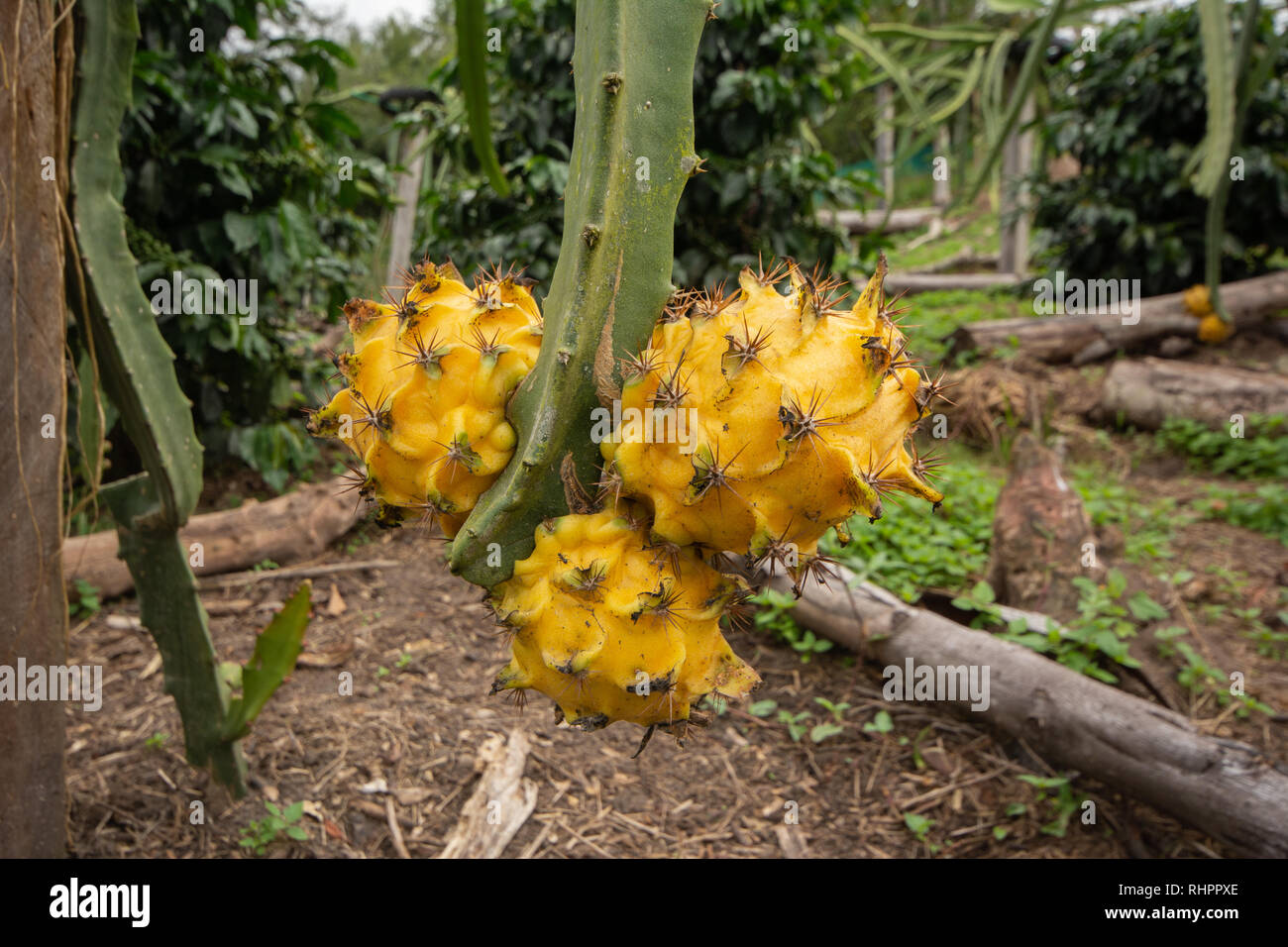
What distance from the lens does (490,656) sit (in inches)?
118

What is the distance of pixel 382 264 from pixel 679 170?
4.95m

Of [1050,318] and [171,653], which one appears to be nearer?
[171,653]

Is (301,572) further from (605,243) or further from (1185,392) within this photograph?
(1185,392)

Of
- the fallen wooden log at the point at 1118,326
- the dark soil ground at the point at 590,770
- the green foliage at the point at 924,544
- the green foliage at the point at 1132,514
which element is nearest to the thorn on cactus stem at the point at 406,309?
the dark soil ground at the point at 590,770

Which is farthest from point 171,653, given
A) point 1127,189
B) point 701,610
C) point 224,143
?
point 1127,189

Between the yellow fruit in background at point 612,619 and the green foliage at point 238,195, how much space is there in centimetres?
315

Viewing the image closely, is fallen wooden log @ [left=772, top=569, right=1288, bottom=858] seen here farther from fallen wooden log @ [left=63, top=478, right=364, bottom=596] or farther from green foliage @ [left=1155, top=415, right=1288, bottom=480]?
green foliage @ [left=1155, top=415, right=1288, bottom=480]

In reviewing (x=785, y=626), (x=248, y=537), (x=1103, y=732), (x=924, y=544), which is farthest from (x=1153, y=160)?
(x=248, y=537)

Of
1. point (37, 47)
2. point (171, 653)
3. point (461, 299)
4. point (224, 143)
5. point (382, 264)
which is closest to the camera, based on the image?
point (461, 299)

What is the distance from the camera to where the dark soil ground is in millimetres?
2158

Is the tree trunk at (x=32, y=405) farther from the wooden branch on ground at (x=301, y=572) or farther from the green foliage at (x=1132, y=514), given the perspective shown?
the green foliage at (x=1132, y=514)

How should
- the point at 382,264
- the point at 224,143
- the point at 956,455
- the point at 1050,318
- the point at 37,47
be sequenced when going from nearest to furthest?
the point at 37,47 < the point at 224,143 < the point at 956,455 < the point at 382,264 < the point at 1050,318

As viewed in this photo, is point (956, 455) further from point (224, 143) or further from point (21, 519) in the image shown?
point (21, 519)
